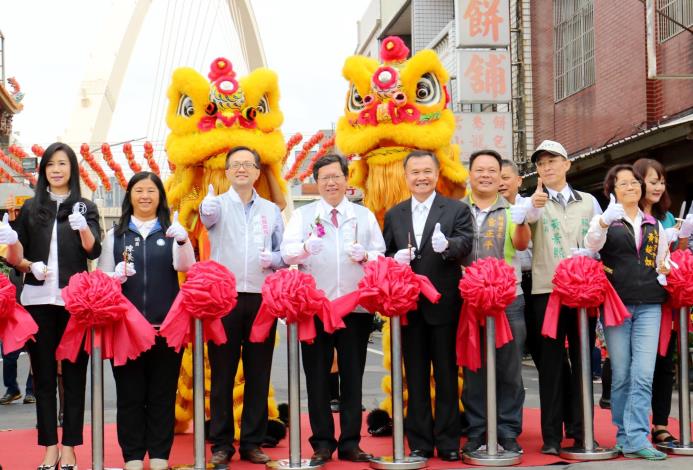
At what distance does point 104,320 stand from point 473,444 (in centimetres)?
213

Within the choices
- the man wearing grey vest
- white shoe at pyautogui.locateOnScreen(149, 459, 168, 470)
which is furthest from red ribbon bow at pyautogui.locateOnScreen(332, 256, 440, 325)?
white shoe at pyautogui.locateOnScreen(149, 459, 168, 470)

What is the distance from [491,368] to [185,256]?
1758mm

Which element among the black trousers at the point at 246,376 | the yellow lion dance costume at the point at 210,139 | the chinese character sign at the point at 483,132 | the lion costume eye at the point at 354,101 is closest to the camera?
the black trousers at the point at 246,376

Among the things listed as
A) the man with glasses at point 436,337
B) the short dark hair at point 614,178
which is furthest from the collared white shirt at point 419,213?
the short dark hair at point 614,178

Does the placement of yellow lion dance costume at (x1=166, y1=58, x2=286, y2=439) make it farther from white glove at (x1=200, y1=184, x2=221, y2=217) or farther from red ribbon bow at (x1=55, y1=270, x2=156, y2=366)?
red ribbon bow at (x1=55, y1=270, x2=156, y2=366)

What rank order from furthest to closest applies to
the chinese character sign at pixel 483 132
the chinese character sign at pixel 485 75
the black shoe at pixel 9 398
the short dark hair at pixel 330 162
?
1. the chinese character sign at pixel 483 132
2. the chinese character sign at pixel 485 75
3. the black shoe at pixel 9 398
4. the short dark hair at pixel 330 162

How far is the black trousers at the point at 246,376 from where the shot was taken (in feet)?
16.6

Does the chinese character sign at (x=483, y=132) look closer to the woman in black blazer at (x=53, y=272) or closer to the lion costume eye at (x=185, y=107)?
the lion costume eye at (x=185, y=107)

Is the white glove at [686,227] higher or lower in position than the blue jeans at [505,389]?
higher

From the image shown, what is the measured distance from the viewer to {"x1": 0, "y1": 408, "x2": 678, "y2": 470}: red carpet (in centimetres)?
507

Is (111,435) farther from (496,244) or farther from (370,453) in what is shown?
(496,244)

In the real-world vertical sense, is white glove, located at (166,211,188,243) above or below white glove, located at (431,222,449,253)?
above

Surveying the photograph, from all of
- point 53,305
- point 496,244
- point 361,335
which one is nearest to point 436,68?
point 496,244

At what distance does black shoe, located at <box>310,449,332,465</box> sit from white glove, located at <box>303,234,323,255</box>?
1.09 m
